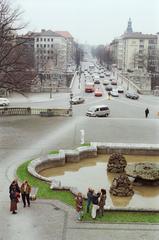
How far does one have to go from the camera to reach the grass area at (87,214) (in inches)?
712

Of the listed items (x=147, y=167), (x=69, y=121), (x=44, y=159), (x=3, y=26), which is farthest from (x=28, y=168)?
(x=3, y=26)

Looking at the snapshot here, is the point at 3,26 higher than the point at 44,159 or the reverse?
higher

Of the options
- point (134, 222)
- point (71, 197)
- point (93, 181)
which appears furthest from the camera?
point (93, 181)

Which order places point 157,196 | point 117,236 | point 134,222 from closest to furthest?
point 117,236 < point 134,222 < point 157,196

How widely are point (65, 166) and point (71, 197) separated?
679 cm

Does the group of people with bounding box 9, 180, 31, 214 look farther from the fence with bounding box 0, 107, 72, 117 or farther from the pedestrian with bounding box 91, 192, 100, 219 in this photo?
the fence with bounding box 0, 107, 72, 117

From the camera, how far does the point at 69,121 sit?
40.9 m

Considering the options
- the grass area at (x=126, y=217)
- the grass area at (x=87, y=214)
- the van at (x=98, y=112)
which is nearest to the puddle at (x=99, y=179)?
the grass area at (x=126, y=217)

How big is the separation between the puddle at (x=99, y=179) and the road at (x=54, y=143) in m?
2.29

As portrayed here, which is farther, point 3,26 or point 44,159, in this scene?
point 3,26

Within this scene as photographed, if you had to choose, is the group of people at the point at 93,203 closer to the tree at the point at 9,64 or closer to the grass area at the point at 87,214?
the grass area at the point at 87,214

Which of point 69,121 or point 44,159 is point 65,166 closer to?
point 44,159

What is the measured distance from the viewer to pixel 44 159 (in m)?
26.4

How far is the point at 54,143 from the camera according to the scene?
103ft
